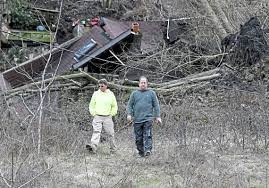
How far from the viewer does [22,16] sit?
18.8 meters

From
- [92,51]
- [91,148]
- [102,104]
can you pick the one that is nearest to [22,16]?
[92,51]

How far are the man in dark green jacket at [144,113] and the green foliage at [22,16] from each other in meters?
11.4

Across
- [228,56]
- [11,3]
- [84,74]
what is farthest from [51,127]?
[11,3]

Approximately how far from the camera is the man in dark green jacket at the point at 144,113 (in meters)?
8.40

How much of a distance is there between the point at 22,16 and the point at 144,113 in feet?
38.6

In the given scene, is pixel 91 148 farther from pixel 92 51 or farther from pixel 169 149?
pixel 92 51

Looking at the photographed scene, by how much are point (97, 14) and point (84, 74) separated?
22.3 ft

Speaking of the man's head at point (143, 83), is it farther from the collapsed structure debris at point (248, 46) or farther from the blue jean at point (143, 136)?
the collapsed structure debris at point (248, 46)

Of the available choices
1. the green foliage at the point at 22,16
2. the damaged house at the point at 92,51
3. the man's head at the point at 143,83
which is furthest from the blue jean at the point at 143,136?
the green foliage at the point at 22,16

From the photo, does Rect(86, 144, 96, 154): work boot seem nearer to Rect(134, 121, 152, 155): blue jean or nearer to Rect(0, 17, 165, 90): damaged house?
Rect(134, 121, 152, 155): blue jean

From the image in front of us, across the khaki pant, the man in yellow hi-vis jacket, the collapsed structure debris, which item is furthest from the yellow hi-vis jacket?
the collapsed structure debris

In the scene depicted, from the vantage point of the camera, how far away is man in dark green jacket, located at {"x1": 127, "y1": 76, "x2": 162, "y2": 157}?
840cm

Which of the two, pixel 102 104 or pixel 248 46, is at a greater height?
pixel 248 46

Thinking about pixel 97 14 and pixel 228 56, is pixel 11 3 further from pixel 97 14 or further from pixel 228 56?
pixel 228 56
